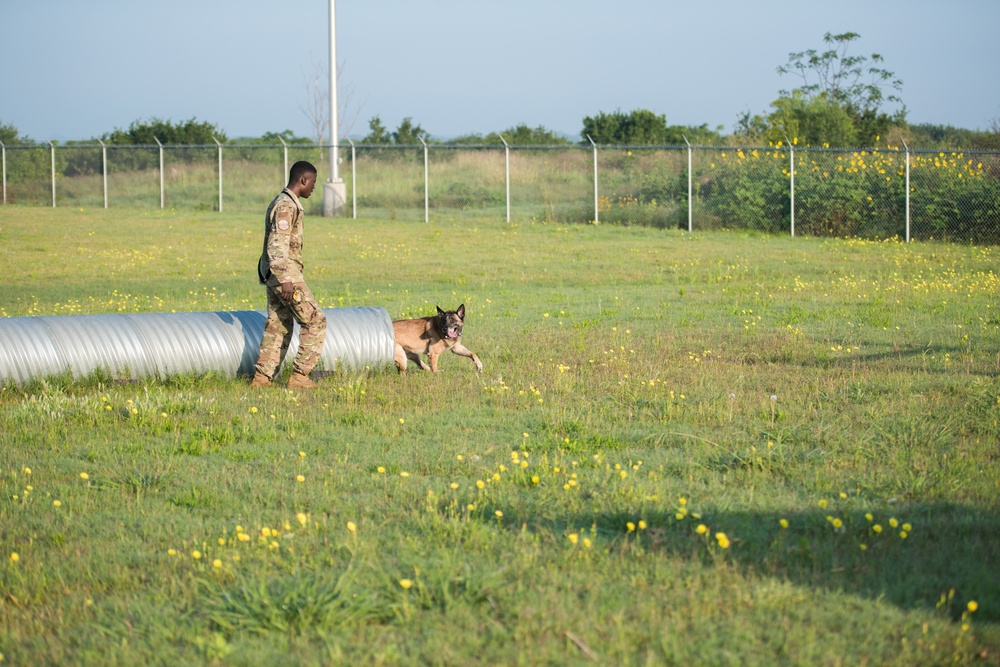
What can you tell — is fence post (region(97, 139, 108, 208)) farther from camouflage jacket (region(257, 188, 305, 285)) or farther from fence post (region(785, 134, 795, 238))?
camouflage jacket (region(257, 188, 305, 285))

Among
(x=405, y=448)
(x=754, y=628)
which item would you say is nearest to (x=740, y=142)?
(x=405, y=448)

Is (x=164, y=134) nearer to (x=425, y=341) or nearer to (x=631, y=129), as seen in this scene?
(x=631, y=129)

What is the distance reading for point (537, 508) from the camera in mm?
5352

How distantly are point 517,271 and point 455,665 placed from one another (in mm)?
17230

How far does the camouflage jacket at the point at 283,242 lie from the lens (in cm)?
891

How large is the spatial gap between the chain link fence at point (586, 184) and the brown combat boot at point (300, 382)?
20.0 metres

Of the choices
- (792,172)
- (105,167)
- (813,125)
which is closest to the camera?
Answer: (792,172)

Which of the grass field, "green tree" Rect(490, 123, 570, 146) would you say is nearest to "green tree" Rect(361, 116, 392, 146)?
"green tree" Rect(490, 123, 570, 146)

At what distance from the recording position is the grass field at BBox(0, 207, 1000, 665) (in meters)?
3.88

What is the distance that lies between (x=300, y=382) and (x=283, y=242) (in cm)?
128

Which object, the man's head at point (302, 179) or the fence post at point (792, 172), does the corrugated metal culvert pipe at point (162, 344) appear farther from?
the fence post at point (792, 172)

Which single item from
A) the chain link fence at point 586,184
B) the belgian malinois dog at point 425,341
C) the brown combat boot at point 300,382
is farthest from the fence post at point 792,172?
the brown combat boot at point 300,382

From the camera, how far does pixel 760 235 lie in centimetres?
2730

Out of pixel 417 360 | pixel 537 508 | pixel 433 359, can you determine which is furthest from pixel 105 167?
pixel 537 508
